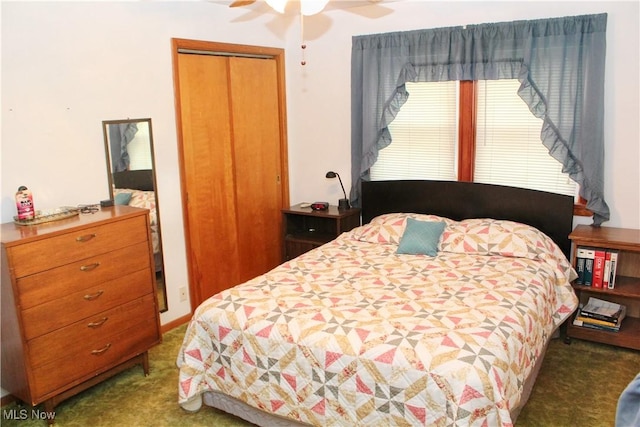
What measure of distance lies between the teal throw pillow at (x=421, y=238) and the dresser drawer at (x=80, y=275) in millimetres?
1645

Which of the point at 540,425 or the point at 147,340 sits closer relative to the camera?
the point at 540,425

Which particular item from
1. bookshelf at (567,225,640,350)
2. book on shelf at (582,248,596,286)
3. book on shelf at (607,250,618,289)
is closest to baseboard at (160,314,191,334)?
bookshelf at (567,225,640,350)

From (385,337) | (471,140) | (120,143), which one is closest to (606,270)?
(471,140)

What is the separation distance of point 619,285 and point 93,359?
3.18 meters

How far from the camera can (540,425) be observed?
2688 mm

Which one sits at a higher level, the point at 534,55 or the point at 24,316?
the point at 534,55

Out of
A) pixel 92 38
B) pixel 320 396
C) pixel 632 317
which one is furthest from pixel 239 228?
pixel 632 317

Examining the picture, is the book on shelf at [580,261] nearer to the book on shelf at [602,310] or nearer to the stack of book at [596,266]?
the stack of book at [596,266]

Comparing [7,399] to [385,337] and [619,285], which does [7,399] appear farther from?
[619,285]

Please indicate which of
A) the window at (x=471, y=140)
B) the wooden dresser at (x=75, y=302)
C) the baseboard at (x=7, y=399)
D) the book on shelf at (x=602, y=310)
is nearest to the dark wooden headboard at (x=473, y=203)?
the window at (x=471, y=140)

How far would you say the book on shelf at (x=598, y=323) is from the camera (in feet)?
11.3

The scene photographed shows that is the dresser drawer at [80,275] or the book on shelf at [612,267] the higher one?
the dresser drawer at [80,275]

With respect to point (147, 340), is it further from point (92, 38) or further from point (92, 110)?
point (92, 38)

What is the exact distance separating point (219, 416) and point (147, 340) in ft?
2.35
